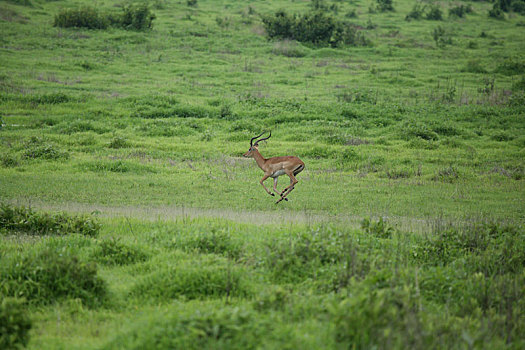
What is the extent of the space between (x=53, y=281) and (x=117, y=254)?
3.32ft

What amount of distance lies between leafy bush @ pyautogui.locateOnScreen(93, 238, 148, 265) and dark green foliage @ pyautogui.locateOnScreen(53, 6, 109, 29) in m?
32.1

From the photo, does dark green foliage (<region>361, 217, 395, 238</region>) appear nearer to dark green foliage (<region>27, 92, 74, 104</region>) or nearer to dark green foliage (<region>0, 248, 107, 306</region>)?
dark green foliage (<region>0, 248, 107, 306</region>)

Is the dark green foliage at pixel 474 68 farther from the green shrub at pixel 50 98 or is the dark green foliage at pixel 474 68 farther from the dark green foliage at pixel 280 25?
the green shrub at pixel 50 98

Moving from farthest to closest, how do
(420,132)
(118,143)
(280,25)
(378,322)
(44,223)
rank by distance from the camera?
(280,25) < (420,132) < (118,143) < (44,223) < (378,322)

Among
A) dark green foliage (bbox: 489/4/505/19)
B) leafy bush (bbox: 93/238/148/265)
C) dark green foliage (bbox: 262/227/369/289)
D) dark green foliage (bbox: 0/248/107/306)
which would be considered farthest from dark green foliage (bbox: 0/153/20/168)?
dark green foliage (bbox: 489/4/505/19)

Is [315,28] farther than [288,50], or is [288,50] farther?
[315,28]

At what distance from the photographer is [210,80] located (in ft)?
83.9

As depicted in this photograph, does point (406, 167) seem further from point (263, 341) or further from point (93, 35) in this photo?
point (93, 35)

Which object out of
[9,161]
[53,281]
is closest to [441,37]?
[9,161]

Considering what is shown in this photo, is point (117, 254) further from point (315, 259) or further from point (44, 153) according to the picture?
point (44, 153)

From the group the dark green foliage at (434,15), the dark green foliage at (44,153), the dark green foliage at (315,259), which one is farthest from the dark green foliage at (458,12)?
the dark green foliage at (315,259)

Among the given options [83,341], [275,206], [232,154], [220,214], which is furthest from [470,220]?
[232,154]

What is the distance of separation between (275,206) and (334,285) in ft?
14.6

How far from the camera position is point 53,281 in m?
5.96
